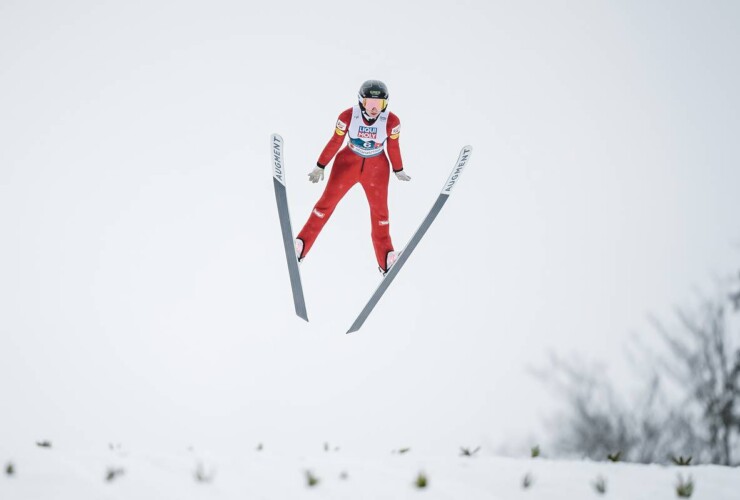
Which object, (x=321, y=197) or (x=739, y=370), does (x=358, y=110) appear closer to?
(x=321, y=197)

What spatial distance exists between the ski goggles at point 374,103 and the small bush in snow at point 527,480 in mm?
3577

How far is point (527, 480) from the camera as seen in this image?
2146 millimetres

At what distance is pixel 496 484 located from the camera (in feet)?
7.14

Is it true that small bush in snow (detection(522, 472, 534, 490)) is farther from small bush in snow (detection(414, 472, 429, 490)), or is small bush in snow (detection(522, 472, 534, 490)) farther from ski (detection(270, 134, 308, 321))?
ski (detection(270, 134, 308, 321))

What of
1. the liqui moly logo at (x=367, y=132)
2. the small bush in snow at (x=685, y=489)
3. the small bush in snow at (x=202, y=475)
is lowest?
the small bush in snow at (x=685, y=489)

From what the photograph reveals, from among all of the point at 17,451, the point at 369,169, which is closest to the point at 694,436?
the point at 369,169

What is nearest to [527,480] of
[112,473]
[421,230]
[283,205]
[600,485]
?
[600,485]

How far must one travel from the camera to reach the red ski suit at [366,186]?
202 inches

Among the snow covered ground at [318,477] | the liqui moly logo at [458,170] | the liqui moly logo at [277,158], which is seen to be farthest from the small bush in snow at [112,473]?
the liqui moly logo at [458,170]

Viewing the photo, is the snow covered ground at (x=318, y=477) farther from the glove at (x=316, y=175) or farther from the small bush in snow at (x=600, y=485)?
the glove at (x=316, y=175)

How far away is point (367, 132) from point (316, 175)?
28.9 inches

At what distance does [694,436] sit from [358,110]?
9777 millimetres

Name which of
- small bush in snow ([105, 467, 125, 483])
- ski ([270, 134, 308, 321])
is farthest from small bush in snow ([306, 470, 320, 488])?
ski ([270, 134, 308, 321])

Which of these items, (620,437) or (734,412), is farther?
(620,437)
